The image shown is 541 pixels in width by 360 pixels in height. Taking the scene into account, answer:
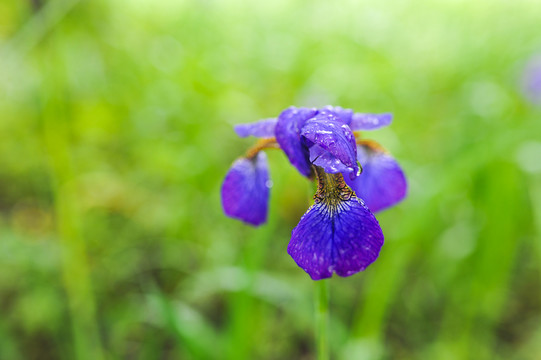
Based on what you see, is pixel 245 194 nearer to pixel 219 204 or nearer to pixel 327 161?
pixel 327 161

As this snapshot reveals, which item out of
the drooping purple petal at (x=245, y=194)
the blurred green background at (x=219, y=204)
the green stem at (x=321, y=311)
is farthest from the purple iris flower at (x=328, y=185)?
the blurred green background at (x=219, y=204)

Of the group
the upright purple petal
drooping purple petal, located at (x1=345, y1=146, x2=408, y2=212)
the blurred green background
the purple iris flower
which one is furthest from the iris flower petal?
the blurred green background

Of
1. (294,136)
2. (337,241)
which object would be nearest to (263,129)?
(294,136)

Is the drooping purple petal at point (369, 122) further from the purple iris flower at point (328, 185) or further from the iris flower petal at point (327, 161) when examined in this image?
the iris flower petal at point (327, 161)

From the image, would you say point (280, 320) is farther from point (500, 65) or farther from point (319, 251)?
point (500, 65)

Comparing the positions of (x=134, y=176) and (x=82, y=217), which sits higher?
(x=134, y=176)

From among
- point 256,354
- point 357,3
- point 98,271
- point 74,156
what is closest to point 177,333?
point 256,354

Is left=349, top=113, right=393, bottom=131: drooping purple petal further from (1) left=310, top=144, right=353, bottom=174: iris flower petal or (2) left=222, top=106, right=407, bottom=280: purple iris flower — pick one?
(1) left=310, top=144, right=353, bottom=174: iris flower petal
